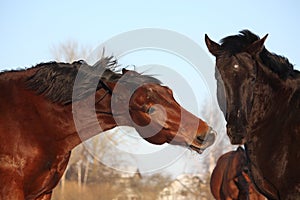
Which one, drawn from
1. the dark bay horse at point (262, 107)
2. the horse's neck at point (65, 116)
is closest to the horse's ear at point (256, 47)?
the dark bay horse at point (262, 107)

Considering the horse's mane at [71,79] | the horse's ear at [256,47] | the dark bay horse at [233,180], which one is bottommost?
the dark bay horse at [233,180]

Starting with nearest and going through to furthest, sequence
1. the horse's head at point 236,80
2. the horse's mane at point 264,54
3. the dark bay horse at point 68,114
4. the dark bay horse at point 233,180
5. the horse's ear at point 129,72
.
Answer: the horse's head at point 236,80, the horse's mane at point 264,54, the dark bay horse at point 68,114, the horse's ear at point 129,72, the dark bay horse at point 233,180

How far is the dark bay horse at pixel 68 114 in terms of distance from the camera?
632 cm

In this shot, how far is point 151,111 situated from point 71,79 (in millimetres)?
1122

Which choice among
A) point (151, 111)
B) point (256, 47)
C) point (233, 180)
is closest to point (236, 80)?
point (256, 47)

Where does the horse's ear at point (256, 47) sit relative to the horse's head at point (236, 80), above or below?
above

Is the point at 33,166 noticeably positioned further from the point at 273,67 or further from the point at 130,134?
the point at 273,67

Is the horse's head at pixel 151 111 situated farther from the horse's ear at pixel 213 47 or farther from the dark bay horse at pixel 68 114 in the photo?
the horse's ear at pixel 213 47

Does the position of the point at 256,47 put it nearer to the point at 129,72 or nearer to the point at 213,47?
the point at 213,47

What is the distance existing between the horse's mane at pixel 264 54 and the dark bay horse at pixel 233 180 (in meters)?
6.18

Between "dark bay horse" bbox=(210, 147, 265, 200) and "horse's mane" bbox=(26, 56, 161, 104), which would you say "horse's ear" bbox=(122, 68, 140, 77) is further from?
"dark bay horse" bbox=(210, 147, 265, 200)

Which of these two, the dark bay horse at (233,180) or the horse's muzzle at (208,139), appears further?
the dark bay horse at (233,180)

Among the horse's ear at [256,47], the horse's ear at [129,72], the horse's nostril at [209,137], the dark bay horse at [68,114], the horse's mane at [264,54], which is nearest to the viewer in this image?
the horse's ear at [256,47]

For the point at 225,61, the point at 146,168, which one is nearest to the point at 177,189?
the point at 146,168
